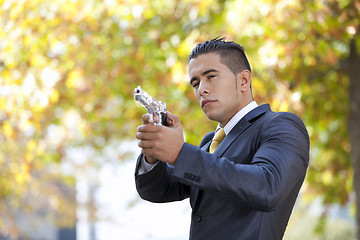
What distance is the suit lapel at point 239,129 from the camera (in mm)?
2205

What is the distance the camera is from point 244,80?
234cm

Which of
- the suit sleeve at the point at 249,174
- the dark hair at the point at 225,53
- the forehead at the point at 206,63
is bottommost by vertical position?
the suit sleeve at the point at 249,174

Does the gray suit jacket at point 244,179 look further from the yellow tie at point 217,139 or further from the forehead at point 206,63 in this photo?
the forehead at point 206,63

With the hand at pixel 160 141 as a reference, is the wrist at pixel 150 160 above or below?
above

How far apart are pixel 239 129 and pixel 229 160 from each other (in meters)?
0.23

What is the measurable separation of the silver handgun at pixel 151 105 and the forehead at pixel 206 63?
396 millimetres

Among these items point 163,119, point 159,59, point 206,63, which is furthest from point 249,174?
point 159,59

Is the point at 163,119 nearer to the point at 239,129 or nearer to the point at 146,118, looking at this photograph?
the point at 146,118

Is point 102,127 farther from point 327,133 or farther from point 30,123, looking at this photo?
point 327,133

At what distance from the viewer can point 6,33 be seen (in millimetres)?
6777

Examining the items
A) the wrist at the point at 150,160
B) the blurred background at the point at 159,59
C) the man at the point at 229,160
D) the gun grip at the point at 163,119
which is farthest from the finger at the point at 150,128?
the blurred background at the point at 159,59

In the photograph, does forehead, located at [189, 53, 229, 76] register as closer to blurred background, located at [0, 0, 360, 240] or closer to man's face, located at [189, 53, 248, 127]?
man's face, located at [189, 53, 248, 127]

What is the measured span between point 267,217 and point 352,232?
1900cm

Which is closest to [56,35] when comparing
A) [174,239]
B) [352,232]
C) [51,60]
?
[51,60]
